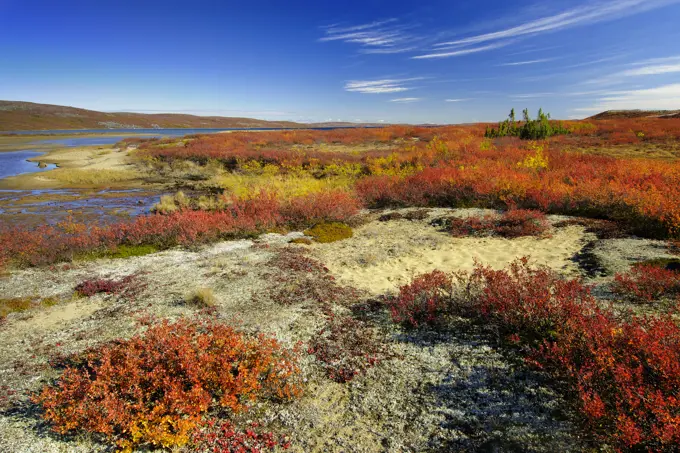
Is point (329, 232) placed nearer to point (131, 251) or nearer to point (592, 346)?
point (131, 251)

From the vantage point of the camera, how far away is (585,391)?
430 cm

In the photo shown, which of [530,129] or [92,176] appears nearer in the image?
[92,176]

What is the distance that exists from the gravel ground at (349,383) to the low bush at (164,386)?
0.91 ft

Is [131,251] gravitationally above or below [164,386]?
below

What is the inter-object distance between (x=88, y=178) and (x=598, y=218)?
102 ft

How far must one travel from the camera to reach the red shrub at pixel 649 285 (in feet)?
21.5

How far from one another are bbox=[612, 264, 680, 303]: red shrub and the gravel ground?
2.73ft

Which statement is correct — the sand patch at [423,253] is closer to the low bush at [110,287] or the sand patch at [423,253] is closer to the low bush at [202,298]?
the low bush at [202,298]

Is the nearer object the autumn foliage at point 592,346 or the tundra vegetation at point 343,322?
the autumn foliage at point 592,346

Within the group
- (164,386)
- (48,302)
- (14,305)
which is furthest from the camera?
(48,302)

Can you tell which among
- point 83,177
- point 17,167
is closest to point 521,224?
point 83,177

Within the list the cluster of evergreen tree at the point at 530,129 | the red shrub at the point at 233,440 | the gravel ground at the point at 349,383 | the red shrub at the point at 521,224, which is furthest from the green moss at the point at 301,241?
the cluster of evergreen tree at the point at 530,129

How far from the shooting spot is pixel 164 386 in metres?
4.73

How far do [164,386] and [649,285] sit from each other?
8.20 meters
